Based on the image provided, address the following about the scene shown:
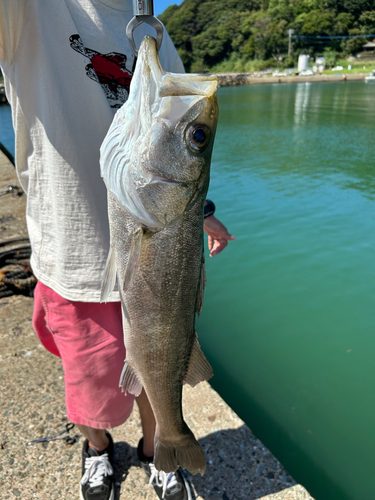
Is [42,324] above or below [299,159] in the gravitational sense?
above

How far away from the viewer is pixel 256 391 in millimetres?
3811

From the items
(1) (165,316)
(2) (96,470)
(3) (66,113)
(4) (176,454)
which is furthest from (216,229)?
(2) (96,470)

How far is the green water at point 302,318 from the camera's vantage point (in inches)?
129

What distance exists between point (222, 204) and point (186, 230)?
8.34 meters

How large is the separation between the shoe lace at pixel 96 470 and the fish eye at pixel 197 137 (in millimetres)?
1974

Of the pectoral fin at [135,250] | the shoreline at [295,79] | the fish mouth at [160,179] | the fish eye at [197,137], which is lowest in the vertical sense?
the pectoral fin at [135,250]

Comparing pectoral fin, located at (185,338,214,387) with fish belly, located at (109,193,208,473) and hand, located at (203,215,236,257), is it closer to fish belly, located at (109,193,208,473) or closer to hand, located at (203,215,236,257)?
fish belly, located at (109,193,208,473)

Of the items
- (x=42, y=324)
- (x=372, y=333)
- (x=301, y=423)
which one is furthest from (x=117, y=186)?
(x=372, y=333)

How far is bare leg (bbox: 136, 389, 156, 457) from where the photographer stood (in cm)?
218

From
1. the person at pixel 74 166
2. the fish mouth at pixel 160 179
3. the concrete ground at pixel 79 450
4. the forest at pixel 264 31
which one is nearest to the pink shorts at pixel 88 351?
the person at pixel 74 166

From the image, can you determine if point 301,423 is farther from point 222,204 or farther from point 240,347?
point 222,204

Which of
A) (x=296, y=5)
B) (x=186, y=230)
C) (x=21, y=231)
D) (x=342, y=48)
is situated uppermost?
(x=296, y=5)

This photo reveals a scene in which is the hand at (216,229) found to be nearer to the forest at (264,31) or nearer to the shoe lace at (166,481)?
the shoe lace at (166,481)

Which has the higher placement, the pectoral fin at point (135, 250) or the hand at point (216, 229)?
the pectoral fin at point (135, 250)
